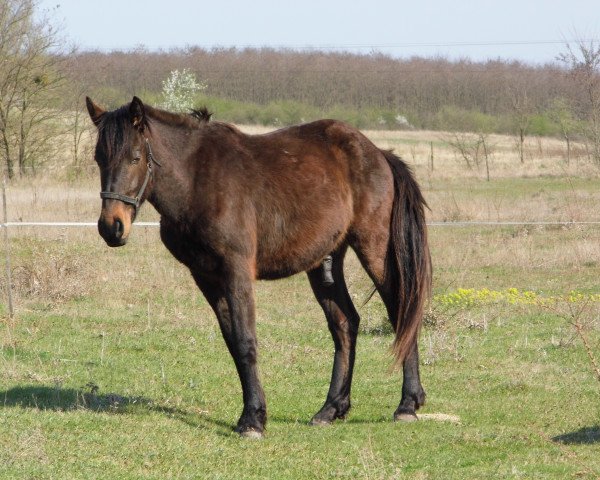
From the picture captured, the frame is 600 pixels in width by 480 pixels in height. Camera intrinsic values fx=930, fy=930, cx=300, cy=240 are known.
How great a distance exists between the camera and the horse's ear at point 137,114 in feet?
Answer: 21.1

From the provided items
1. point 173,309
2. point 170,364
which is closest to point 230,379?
point 170,364

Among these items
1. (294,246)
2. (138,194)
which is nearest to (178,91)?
(294,246)

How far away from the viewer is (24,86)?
26891 mm

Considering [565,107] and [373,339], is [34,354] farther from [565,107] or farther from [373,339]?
[565,107]

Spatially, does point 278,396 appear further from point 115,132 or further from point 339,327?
point 115,132

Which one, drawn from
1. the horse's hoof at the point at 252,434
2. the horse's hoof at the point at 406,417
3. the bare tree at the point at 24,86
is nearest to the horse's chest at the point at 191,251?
the horse's hoof at the point at 252,434

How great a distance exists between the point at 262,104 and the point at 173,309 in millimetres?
53505

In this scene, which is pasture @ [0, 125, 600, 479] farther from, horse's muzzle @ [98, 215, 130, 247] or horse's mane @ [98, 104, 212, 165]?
horse's mane @ [98, 104, 212, 165]

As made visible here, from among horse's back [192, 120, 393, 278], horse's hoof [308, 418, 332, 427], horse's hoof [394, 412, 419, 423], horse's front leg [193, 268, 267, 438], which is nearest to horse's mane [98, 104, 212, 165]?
horse's back [192, 120, 393, 278]

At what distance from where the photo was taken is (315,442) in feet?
21.4

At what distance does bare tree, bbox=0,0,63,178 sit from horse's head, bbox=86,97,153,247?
69.0 ft

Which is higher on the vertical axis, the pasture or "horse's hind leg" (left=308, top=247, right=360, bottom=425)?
"horse's hind leg" (left=308, top=247, right=360, bottom=425)

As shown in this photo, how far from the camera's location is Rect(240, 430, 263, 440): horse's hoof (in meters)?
6.56

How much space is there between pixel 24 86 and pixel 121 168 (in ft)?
71.9
